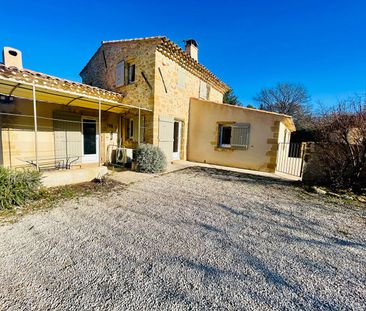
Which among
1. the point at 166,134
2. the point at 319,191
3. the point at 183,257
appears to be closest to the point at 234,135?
the point at 166,134

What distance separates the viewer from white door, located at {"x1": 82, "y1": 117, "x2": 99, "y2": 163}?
9109 millimetres

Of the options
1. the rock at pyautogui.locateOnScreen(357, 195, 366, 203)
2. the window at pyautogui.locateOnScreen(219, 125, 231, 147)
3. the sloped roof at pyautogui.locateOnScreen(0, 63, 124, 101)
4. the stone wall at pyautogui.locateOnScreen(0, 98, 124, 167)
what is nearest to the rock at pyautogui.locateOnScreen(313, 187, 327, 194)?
the rock at pyautogui.locateOnScreen(357, 195, 366, 203)

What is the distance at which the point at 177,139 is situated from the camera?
11.0 m

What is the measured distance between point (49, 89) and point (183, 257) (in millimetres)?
5936

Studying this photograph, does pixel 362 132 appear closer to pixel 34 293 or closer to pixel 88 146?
pixel 34 293

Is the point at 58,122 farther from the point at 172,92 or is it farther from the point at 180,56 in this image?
the point at 180,56

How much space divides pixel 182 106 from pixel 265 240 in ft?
28.9

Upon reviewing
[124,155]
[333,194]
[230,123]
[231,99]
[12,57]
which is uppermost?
[231,99]

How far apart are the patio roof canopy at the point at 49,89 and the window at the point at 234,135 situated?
4.62 meters

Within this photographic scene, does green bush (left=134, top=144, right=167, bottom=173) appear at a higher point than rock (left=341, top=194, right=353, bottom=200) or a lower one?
higher

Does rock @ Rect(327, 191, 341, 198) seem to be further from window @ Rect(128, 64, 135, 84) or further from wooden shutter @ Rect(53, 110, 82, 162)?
wooden shutter @ Rect(53, 110, 82, 162)

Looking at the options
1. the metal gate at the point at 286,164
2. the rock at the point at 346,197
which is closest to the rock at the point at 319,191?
the rock at the point at 346,197

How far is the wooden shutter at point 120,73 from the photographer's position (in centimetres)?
968

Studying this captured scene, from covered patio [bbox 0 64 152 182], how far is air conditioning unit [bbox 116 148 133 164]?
0.70m
